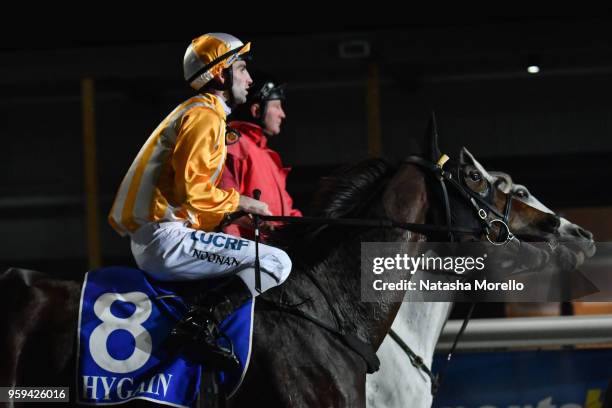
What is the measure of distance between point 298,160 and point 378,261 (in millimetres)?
5911

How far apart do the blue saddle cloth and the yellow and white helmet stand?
76 cm

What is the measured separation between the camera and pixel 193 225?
2.87 m

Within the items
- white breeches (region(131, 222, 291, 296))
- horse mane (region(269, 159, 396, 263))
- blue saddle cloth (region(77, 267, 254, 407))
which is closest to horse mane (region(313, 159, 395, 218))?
horse mane (region(269, 159, 396, 263))

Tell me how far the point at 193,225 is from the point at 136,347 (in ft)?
1.41

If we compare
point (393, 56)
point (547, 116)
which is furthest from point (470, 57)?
point (547, 116)

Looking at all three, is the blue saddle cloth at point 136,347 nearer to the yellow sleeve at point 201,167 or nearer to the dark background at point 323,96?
the yellow sleeve at point 201,167

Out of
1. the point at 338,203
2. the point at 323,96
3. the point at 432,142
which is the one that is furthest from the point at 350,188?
the point at 323,96

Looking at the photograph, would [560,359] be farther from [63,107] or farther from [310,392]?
[63,107]

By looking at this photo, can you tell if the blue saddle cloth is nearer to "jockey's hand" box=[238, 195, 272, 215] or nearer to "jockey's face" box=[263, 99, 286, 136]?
"jockey's hand" box=[238, 195, 272, 215]

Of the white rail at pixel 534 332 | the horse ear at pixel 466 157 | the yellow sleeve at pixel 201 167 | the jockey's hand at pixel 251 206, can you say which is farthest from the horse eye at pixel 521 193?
the yellow sleeve at pixel 201 167

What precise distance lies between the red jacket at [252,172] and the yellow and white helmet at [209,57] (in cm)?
97

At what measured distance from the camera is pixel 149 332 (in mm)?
2723

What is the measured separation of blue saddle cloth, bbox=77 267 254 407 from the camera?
2.66 meters

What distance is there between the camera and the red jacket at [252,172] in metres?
4.05
